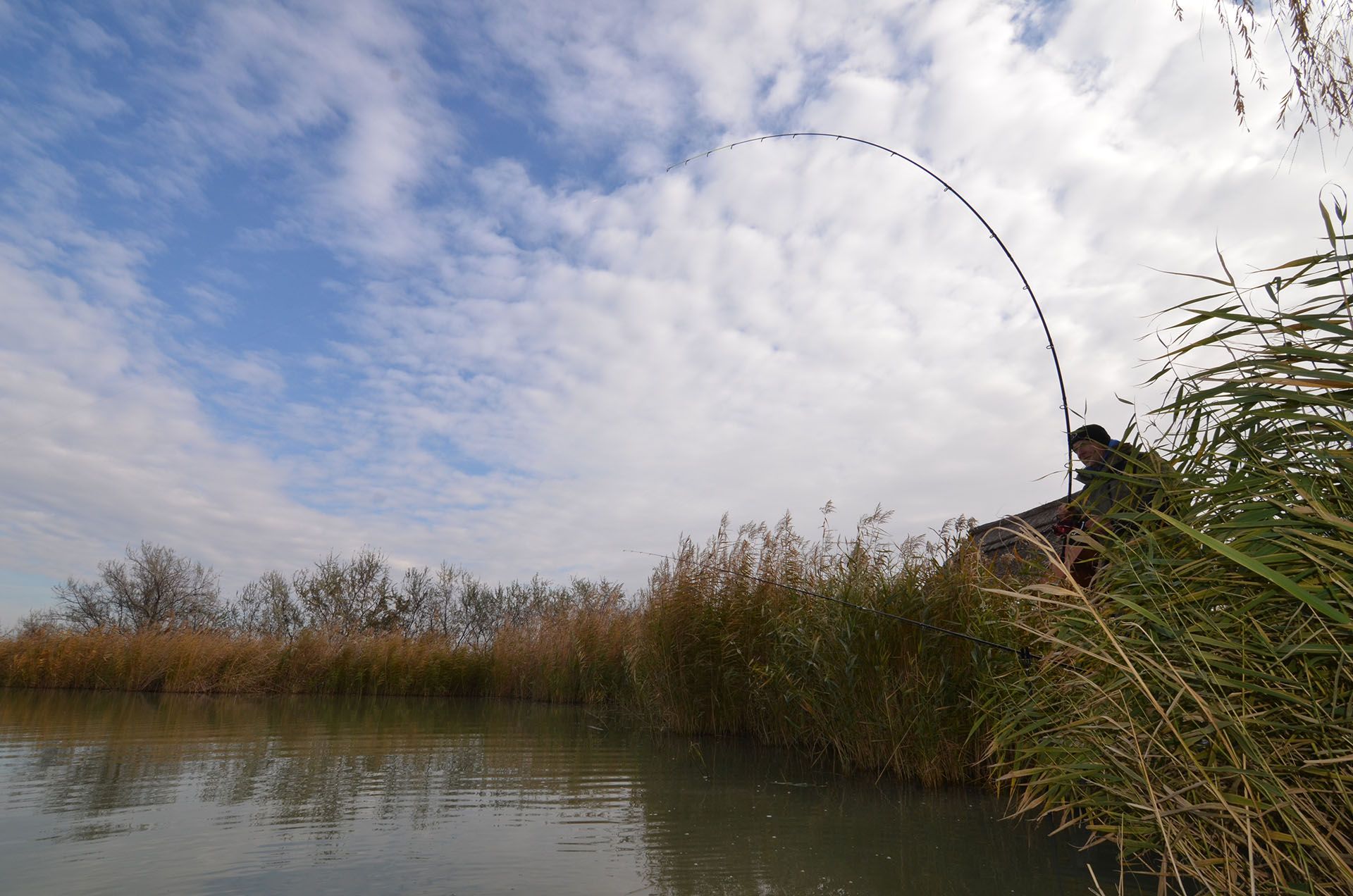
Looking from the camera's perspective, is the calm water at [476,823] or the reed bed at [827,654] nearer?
the calm water at [476,823]

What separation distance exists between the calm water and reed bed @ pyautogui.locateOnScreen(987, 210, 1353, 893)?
2156 millimetres

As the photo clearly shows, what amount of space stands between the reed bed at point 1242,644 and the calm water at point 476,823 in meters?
2.16

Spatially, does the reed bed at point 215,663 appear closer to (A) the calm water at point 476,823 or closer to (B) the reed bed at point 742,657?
(B) the reed bed at point 742,657

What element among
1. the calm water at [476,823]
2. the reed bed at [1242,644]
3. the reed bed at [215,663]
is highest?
the reed bed at [215,663]

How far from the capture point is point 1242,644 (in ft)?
5.16

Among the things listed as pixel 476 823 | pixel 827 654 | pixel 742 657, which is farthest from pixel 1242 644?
pixel 742 657

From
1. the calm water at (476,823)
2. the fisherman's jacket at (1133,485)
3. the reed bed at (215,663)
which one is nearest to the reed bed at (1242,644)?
the fisherman's jacket at (1133,485)

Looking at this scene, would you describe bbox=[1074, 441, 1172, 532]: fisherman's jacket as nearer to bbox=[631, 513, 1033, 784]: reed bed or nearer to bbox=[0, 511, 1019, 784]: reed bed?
bbox=[0, 511, 1019, 784]: reed bed

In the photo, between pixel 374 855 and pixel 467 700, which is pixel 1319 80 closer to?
pixel 374 855

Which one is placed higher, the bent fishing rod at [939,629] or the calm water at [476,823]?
the bent fishing rod at [939,629]

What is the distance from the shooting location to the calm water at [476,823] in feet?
11.2

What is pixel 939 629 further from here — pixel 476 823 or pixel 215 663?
pixel 215 663

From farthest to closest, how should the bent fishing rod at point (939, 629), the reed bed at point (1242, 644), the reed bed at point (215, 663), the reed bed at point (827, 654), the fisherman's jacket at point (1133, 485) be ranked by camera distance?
the reed bed at point (215, 663) < the reed bed at point (827, 654) < the bent fishing rod at point (939, 629) < the fisherman's jacket at point (1133, 485) < the reed bed at point (1242, 644)

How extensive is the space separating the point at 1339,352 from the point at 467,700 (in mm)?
16969
